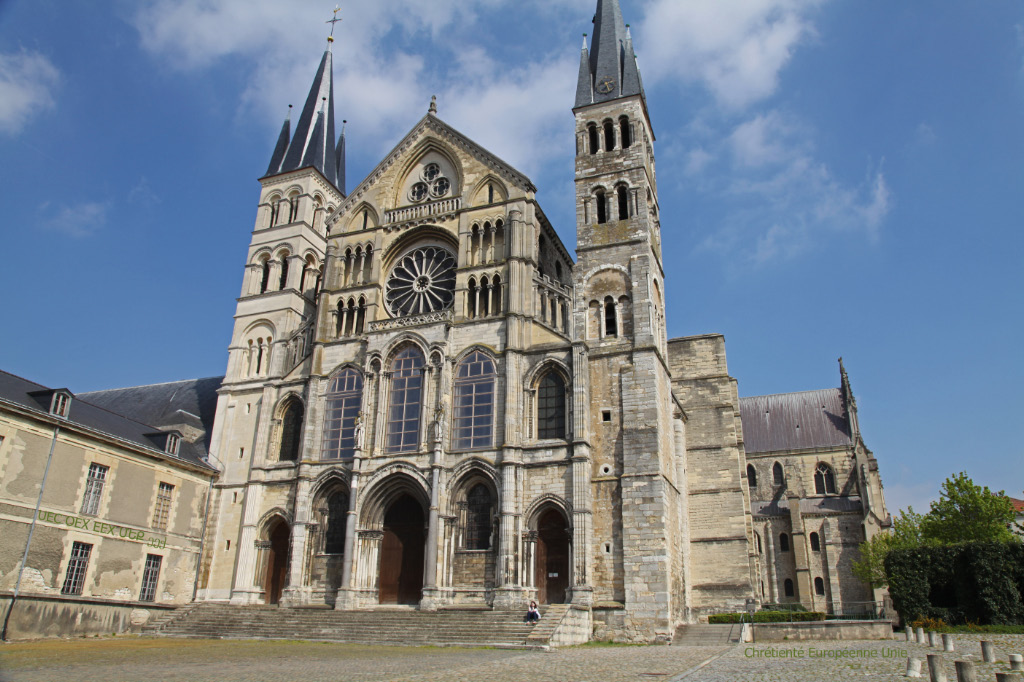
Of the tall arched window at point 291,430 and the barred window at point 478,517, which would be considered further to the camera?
the tall arched window at point 291,430

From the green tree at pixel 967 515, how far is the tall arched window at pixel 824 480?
12.6 m

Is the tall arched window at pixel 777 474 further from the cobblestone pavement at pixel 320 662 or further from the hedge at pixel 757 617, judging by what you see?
the cobblestone pavement at pixel 320 662

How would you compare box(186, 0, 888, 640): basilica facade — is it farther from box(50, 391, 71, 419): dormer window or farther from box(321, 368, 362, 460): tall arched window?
box(50, 391, 71, 419): dormer window

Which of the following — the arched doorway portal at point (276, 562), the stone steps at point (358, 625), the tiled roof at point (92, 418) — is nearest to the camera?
the stone steps at point (358, 625)

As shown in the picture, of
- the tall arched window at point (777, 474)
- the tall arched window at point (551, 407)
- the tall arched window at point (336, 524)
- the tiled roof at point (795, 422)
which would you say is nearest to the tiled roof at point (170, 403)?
the tall arched window at point (336, 524)

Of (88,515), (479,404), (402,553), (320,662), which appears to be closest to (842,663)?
(320,662)

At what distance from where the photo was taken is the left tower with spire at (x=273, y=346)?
2841cm

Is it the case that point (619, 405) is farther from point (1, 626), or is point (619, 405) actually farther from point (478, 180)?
point (1, 626)

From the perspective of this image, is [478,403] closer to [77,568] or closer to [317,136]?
[77,568]

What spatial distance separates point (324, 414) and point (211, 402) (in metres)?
8.68

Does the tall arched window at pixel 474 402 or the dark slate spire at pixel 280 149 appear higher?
the dark slate spire at pixel 280 149

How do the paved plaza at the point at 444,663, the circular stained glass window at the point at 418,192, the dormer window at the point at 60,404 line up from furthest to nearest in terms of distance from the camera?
1. the circular stained glass window at the point at 418,192
2. the dormer window at the point at 60,404
3. the paved plaza at the point at 444,663

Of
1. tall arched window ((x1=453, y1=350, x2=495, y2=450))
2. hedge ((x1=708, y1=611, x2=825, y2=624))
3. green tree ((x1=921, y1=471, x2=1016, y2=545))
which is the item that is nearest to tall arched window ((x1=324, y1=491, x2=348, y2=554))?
tall arched window ((x1=453, y1=350, x2=495, y2=450))

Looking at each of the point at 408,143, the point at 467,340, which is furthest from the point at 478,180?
the point at 467,340
